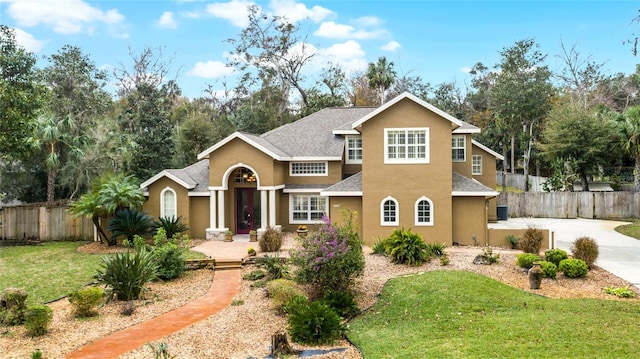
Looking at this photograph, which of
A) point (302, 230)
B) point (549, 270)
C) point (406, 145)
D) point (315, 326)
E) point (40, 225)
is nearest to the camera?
point (315, 326)

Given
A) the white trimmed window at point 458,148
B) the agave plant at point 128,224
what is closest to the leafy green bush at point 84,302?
the agave plant at point 128,224

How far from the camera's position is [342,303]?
9.83m

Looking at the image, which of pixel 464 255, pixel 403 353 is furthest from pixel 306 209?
pixel 403 353

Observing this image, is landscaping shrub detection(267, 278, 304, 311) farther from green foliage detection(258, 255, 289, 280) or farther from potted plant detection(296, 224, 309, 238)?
potted plant detection(296, 224, 309, 238)

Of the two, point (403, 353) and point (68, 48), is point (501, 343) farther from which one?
point (68, 48)

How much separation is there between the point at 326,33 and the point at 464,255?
31.2 metres

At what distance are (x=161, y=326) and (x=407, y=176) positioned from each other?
1237cm

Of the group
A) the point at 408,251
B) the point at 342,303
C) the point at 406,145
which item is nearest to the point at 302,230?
the point at 406,145

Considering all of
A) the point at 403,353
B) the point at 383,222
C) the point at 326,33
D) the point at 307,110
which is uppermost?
the point at 326,33

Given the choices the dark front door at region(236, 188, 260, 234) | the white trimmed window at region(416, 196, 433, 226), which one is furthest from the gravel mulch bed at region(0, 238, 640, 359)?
the dark front door at region(236, 188, 260, 234)

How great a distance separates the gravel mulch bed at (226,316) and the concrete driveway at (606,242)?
1.18 metres

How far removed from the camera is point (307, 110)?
3997 centimetres

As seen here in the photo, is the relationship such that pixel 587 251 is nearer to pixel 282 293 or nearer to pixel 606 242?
pixel 606 242

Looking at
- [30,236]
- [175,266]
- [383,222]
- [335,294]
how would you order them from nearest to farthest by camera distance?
[335,294] → [175,266] → [383,222] → [30,236]
